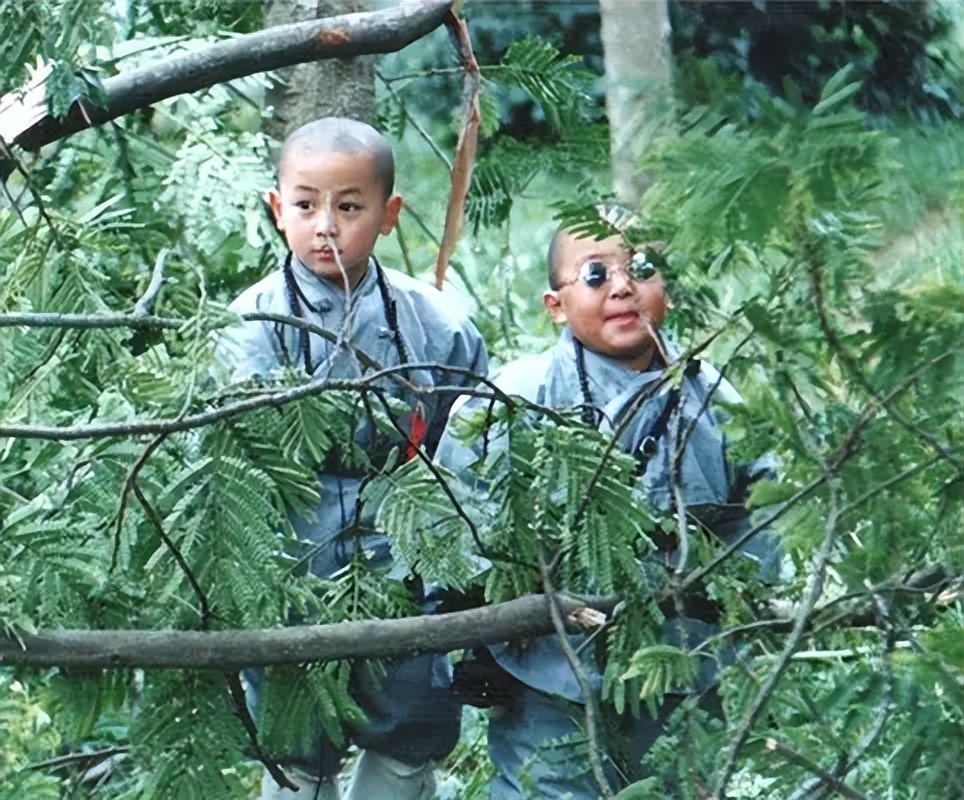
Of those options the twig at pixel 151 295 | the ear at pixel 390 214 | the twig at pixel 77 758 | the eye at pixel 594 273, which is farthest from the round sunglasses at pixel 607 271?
the twig at pixel 77 758

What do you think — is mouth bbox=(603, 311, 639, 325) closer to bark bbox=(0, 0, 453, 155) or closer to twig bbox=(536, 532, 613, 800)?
twig bbox=(536, 532, 613, 800)

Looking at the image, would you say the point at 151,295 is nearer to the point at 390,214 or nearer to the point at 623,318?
the point at 390,214

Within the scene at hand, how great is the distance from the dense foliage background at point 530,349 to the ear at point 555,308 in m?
0.01

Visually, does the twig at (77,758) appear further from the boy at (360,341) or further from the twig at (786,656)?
the twig at (786,656)

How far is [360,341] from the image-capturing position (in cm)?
128

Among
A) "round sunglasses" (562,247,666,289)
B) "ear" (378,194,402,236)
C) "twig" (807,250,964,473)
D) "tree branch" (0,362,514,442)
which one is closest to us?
"twig" (807,250,964,473)

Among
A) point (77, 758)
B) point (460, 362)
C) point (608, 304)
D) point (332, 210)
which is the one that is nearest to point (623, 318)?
point (608, 304)

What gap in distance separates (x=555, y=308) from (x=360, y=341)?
147 mm

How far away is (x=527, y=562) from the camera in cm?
125

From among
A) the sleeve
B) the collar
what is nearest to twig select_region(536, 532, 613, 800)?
the sleeve

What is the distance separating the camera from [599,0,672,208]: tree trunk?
108cm

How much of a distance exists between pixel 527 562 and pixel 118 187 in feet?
1.42

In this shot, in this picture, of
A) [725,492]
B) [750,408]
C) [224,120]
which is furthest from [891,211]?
[224,120]

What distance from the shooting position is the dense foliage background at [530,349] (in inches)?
37.9
